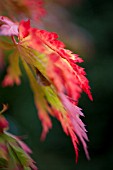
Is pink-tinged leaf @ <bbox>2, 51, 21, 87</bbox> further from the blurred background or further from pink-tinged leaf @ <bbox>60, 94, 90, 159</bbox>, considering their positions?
the blurred background

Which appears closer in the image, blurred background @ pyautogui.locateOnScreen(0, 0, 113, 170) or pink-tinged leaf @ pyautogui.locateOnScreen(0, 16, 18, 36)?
pink-tinged leaf @ pyautogui.locateOnScreen(0, 16, 18, 36)

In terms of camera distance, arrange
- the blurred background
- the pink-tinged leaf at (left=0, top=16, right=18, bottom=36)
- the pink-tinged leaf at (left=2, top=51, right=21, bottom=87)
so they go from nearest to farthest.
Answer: the pink-tinged leaf at (left=0, top=16, right=18, bottom=36)
the pink-tinged leaf at (left=2, top=51, right=21, bottom=87)
the blurred background

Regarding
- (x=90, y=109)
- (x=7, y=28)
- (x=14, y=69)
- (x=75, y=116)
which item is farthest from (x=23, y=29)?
(x=90, y=109)

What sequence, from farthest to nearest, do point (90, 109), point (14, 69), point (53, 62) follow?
point (90, 109)
point (14, 69)
point (53, 62)

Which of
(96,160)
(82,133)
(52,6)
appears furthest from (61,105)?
(96,160)

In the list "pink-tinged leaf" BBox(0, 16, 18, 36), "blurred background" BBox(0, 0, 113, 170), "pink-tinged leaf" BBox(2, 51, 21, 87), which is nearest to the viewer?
"pink-tinged leaf" BBox(0, 16, 18, 36)

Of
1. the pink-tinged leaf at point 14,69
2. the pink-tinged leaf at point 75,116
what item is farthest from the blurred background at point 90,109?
the pink-tinged leaf at point 75,116

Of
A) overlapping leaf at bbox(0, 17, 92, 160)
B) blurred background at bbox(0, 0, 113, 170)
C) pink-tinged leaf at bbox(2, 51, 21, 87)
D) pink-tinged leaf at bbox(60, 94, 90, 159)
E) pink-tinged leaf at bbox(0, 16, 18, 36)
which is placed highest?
pink-tinged leaf at bbox(0, 16, 18, 36)

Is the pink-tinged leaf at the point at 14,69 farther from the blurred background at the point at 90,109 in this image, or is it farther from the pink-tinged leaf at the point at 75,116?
the blurred background at the point at 90,109

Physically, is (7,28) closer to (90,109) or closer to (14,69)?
(14,69)

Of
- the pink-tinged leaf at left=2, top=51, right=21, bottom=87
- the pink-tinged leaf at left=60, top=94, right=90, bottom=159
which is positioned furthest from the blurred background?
the pink-tinged leaf at left=60, top=94, right=90, bottom=159
